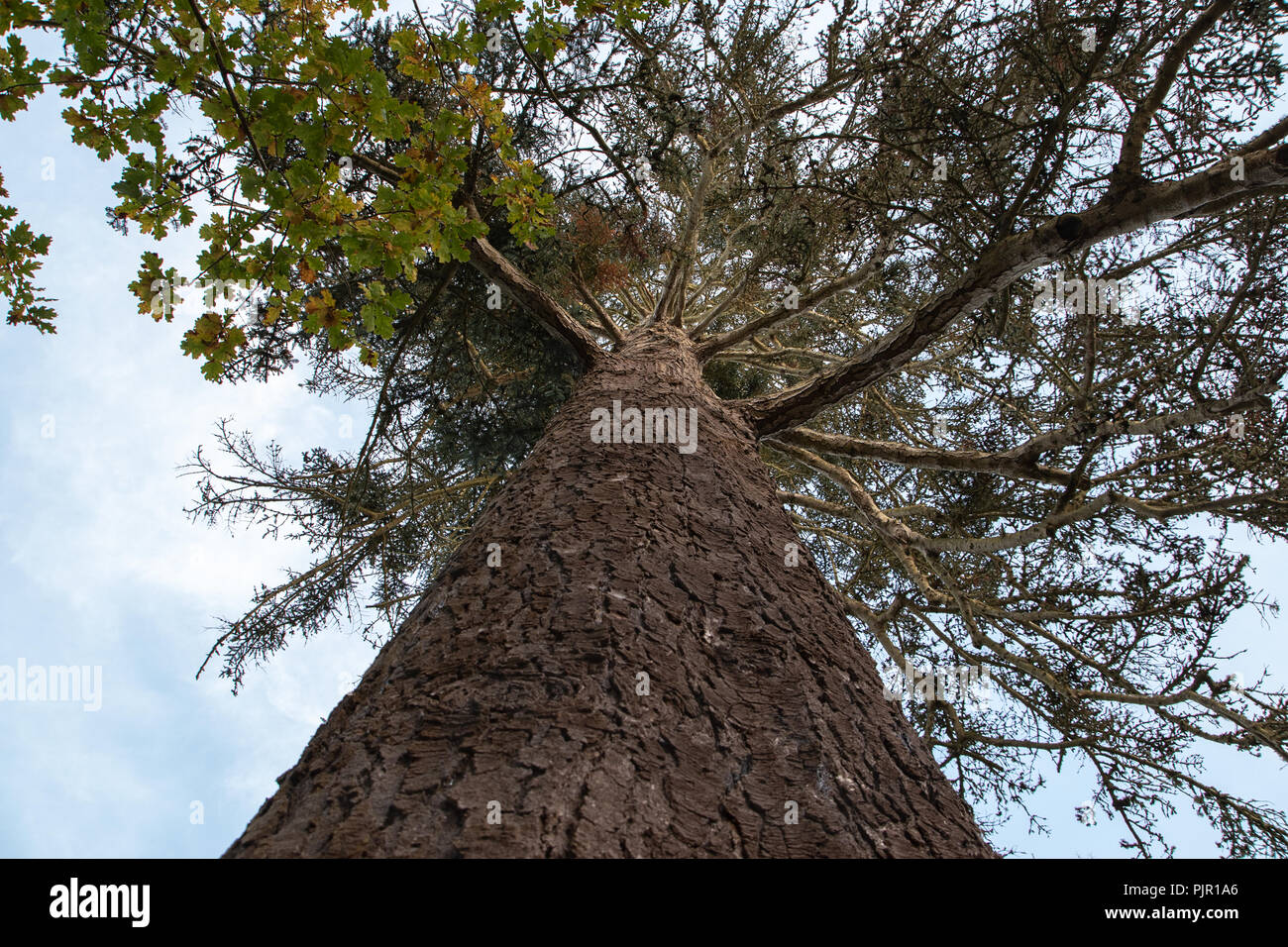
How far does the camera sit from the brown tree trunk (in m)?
1.18

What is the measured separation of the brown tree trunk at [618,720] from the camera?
1.18 metres

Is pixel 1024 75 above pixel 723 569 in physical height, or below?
above

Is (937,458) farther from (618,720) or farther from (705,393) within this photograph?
(618,720)

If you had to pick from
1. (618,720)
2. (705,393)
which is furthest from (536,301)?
(618,720)

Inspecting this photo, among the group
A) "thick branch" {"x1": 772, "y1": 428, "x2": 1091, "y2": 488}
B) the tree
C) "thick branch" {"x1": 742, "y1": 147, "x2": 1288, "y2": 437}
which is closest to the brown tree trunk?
the tree

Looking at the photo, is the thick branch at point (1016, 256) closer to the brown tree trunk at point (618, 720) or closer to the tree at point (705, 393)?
the tree at point (705, 393)

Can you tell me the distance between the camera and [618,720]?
140 cm

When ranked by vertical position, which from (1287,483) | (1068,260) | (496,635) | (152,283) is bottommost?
(496,635)

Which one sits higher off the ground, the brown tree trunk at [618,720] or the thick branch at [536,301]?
the thick branch at [536,301]

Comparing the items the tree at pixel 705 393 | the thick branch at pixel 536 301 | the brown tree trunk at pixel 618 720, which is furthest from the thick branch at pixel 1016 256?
the brown tree trunk at pixel 618 720
